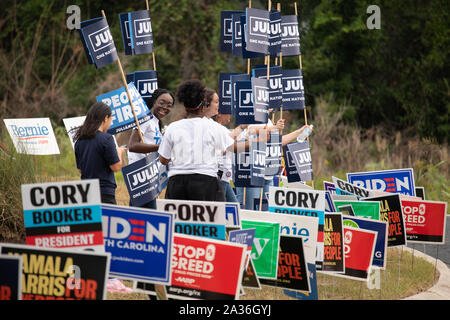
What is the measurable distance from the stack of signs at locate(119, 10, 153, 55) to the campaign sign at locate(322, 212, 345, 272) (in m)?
3.30

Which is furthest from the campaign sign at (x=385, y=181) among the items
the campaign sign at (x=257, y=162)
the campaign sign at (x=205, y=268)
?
the campaign sign at (x=205, y=268)

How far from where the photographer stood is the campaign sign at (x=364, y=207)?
655 centimetres

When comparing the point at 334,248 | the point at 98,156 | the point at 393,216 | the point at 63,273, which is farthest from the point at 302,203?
the point at 63,273

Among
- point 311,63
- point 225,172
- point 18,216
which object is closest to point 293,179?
point 225,172

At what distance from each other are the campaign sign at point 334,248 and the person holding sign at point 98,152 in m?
2.05

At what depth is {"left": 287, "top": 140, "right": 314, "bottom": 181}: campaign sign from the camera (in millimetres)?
7637

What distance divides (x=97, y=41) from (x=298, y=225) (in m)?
2.96

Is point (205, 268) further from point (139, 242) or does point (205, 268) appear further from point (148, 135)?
point (148, 135)

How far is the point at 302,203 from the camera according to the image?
19.7 feet

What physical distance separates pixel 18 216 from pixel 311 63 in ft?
53.3

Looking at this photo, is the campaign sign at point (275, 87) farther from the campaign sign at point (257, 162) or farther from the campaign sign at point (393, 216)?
the campaign sign at point (393, 216)

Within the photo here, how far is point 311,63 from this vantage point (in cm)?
2227

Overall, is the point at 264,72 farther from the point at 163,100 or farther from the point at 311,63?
the point at 311,63
